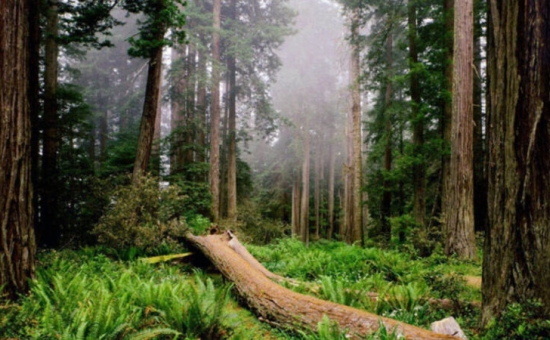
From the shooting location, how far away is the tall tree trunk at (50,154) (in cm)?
1013

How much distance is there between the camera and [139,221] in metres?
8.56

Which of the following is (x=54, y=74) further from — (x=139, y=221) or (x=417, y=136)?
(x=417, y=136)

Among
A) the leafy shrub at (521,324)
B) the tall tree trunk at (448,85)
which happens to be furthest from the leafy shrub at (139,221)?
the tall tree trunk at (448,85)

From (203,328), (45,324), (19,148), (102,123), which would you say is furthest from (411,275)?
(102,123)

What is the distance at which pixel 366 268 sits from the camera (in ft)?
23.2

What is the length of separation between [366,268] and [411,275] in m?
1.06

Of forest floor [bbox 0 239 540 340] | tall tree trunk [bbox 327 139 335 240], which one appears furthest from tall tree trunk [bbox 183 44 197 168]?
tall tree trunk [bbox 327 139 335 240]

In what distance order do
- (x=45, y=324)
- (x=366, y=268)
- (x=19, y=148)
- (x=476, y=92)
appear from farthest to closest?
(x=476, y=92) → (x=366, y=268) → (x=19, y=148) → (x=45, y=324)

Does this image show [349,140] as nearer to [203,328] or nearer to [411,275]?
[411,275]

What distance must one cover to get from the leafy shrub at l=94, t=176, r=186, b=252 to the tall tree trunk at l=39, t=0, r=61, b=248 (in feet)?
9.40

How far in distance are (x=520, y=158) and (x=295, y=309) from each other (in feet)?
10.0

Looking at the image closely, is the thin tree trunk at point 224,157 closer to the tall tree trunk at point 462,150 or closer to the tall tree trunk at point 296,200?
the tall tree trunk at point 296,200

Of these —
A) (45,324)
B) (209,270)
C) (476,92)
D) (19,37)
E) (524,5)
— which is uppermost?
(476,92)

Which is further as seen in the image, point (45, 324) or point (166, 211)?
point (166, 211)
